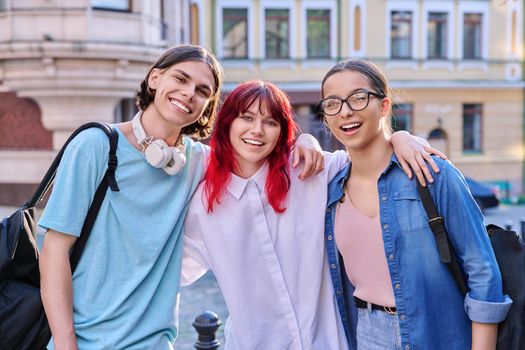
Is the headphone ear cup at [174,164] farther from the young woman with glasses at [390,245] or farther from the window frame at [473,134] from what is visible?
the window frame at [473,134]

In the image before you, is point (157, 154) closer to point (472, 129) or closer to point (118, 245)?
point (118, 245)

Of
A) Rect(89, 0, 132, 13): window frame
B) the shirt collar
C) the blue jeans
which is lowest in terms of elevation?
the blue jeans

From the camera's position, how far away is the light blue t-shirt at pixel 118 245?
2336mm

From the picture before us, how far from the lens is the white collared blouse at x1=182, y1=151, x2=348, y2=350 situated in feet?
9.05

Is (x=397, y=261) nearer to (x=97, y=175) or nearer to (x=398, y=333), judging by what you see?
(x=398, y=333)

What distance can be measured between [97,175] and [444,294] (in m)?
1.48

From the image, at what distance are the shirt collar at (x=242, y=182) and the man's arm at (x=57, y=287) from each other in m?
0.78

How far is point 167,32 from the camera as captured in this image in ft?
46.9

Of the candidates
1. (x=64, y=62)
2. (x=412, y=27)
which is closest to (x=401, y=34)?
(x=412, y=27)

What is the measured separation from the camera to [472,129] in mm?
24656

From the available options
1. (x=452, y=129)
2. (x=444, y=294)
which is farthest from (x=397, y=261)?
(x=452, y=129)

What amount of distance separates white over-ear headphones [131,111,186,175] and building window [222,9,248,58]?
20.7m

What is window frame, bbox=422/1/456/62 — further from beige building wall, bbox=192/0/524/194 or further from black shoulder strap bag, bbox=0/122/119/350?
black shoulder strap bag, bbox=0/122/119/350

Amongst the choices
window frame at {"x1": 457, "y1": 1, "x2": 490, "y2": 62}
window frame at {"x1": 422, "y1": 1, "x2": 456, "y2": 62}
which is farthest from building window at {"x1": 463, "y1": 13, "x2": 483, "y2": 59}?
window frame at {"x1": 422, "y1": 1, "x2": 456, "y2": 62}
